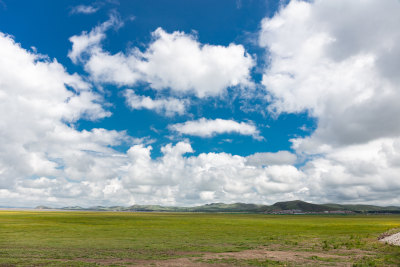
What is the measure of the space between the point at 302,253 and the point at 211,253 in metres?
11.8

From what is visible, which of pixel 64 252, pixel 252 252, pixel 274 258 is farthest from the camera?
pixel 252 252

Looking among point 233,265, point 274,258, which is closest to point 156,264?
point 233,265

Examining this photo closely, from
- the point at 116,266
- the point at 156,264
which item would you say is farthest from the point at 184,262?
the point at 116,266

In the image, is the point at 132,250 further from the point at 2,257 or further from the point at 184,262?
the point at 2,257

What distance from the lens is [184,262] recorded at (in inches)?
1145

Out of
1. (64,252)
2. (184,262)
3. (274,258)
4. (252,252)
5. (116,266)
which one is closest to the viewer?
(116,266)

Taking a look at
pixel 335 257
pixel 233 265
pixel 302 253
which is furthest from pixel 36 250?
pixel 335 257

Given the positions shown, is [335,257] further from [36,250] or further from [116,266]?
[36,250]

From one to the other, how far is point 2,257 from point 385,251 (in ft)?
153

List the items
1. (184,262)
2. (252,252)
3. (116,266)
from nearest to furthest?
(116,266)
(184,262)
(252,252)

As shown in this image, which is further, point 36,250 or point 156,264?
point 36,250

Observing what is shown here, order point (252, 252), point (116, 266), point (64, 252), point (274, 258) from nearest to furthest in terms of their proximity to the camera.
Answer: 1. point (116, 266)
2. point (274, 258)
3. point (64, 252)
4. point (252, 252)

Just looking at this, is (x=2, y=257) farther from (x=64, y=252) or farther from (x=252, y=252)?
(x=252, y=252)

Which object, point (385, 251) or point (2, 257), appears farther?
point (385, 251)
